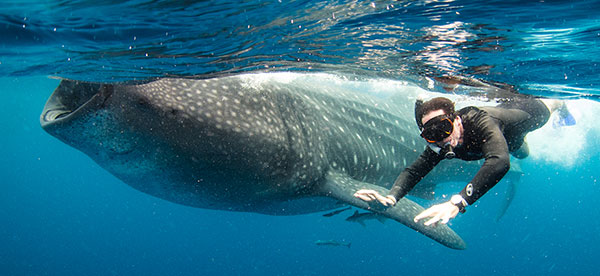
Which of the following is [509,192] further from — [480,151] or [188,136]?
[188,136]

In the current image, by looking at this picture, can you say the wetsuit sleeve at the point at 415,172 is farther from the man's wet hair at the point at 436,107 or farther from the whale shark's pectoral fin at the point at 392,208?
the man's wet hair at the point at 436,107

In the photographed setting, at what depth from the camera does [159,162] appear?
4.45 meters

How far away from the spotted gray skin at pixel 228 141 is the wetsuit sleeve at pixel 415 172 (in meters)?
0.62

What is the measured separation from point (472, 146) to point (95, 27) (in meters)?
5.11

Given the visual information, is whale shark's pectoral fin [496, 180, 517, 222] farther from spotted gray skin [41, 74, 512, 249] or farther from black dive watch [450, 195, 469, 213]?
black dive watch [450, 195, 469, 213]

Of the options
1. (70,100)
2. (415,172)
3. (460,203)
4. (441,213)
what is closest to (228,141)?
(70,100)

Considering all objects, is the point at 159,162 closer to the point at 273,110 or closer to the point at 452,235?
the point at 273,110

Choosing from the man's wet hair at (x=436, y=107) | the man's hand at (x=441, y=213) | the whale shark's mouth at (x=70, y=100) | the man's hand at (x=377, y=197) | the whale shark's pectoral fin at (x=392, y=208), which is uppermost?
the whale shark's mouth at (x=70, y=100)

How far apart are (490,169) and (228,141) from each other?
298 centimetres

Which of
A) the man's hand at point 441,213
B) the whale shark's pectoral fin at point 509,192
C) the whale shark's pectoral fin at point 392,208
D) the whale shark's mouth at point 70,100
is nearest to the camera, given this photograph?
the man's hand at point 441,213

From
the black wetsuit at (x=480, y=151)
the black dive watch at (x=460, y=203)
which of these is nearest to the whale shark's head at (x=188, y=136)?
the black wetsuit at (x=480, y=151)

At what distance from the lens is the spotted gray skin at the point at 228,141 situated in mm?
4082

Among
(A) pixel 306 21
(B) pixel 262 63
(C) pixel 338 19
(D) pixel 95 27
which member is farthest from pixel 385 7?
(D) pixel 95 27

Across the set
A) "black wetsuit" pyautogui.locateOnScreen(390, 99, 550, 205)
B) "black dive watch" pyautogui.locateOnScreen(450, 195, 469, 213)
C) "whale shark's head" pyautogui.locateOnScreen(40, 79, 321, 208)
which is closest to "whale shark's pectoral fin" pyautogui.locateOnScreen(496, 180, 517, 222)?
"black wetsuit" pyautogui.locateOnScreen(390, 99, 550, 205)
